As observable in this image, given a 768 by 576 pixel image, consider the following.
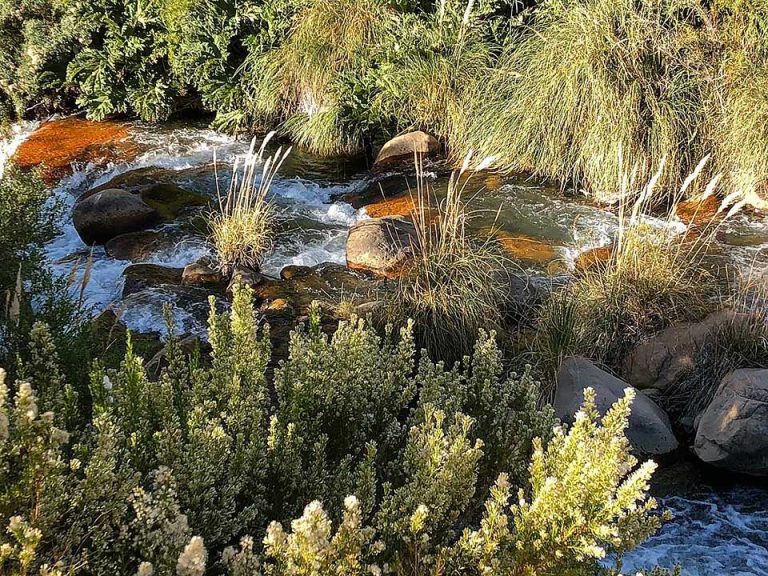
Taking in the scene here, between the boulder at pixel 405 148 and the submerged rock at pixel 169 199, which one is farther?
the boulder at pixel 405 148

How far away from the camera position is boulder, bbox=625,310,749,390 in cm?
455

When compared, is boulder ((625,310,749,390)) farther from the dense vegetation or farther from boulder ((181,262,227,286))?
boulder ((181,262,227,286))

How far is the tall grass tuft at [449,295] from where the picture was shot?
459cm

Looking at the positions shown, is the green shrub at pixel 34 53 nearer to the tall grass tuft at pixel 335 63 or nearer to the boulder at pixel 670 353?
the tall grass tuft at pixel 335 63

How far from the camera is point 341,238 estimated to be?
6746mm

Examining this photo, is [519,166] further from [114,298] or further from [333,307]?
[114,298]

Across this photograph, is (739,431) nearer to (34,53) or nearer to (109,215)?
(109,215)

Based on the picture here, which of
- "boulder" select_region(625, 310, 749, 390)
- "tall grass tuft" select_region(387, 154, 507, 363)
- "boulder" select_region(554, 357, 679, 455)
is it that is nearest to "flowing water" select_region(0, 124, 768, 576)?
"boulder" select_region(554, 357, 679, 455)

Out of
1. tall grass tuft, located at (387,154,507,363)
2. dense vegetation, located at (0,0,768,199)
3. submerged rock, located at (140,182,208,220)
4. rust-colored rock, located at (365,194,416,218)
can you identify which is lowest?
submerged rock, located at (140,182,208,220)

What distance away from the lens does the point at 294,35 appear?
8.91m

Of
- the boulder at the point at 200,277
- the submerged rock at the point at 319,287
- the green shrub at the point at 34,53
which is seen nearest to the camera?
the submerged rock at the point at 319,287

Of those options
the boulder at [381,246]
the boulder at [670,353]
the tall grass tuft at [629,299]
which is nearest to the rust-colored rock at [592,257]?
the tall grass tuft at [629,299]

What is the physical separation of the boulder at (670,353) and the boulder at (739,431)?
1.26 ft

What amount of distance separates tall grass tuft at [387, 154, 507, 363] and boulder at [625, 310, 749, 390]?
90 centimetres
